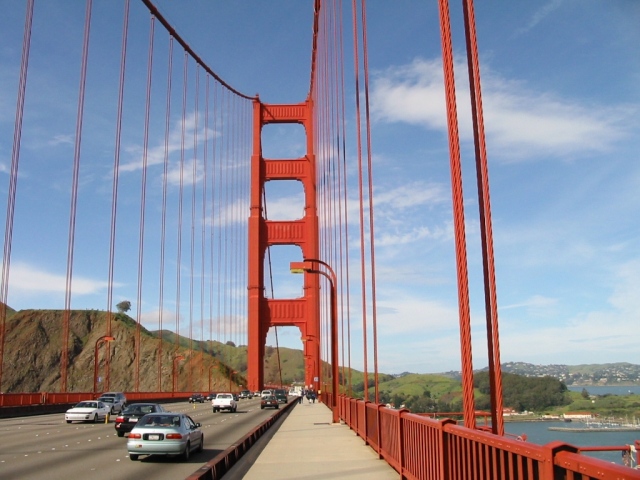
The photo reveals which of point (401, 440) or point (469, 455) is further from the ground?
point (469, 455)

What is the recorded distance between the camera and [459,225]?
26.3 feet

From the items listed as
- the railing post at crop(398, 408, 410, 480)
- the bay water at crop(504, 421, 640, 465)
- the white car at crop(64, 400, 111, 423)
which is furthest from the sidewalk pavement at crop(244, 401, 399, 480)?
the white car at crop(64, 400, 111, 423)

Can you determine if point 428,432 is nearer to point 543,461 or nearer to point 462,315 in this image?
point 462,315

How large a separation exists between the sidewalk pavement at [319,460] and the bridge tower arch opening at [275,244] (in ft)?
127

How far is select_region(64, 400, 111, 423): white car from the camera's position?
30.1 metres

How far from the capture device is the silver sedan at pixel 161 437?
49.2ft

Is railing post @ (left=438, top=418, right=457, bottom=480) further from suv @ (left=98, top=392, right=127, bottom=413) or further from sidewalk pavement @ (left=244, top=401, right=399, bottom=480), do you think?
suv @ (left=98, top=392, right=127, bottom=413)

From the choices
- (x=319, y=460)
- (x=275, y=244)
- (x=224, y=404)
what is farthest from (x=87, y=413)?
(x=275, y=244)

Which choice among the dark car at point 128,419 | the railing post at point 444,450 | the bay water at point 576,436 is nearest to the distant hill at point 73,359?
the dark car at point 128,419

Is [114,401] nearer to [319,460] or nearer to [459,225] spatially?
[319,460]

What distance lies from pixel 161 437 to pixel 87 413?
17002 mm

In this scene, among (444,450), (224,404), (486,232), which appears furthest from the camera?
(224,404)

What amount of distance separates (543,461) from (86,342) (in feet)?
524

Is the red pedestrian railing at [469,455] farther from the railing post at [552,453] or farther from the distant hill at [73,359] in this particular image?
the distant hill at [73,359]
